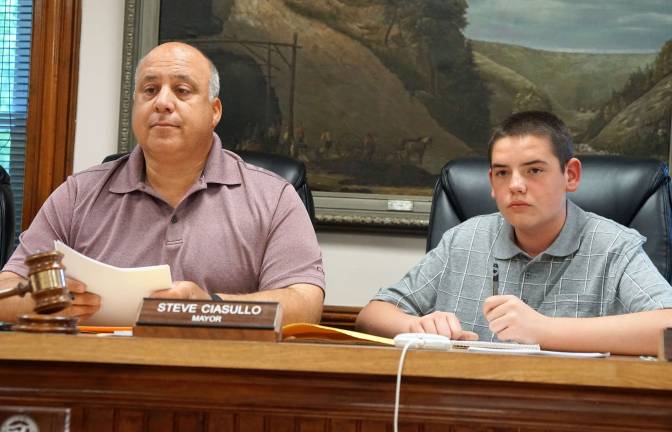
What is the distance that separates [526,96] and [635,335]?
1.32 meters

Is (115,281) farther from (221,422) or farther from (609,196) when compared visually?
(609,196)

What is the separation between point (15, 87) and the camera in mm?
3271

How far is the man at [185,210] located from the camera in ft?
7.02

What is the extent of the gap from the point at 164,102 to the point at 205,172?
7.7 inches

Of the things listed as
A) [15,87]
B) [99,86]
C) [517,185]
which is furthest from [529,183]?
[15,87]

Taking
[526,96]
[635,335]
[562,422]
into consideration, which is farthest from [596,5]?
[562,422]

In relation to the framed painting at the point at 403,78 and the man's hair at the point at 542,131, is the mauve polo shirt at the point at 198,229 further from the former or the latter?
the framed painting at the point at 403,78

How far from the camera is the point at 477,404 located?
3.74 feet

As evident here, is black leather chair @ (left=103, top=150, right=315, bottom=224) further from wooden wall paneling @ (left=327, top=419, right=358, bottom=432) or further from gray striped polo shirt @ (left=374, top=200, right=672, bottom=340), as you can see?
wooden wall paneling @ (left=327, top=419, right=358, bottom=432)

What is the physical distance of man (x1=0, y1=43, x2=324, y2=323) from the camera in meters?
2.14

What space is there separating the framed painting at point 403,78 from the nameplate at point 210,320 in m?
1.67

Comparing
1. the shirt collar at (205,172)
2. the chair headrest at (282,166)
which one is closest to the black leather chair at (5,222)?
the shirt collar at (205,172)

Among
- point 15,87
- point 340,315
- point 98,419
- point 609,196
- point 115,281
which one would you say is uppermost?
point 15,87

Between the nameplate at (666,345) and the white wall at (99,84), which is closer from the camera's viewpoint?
the nameplate at (666,345)
